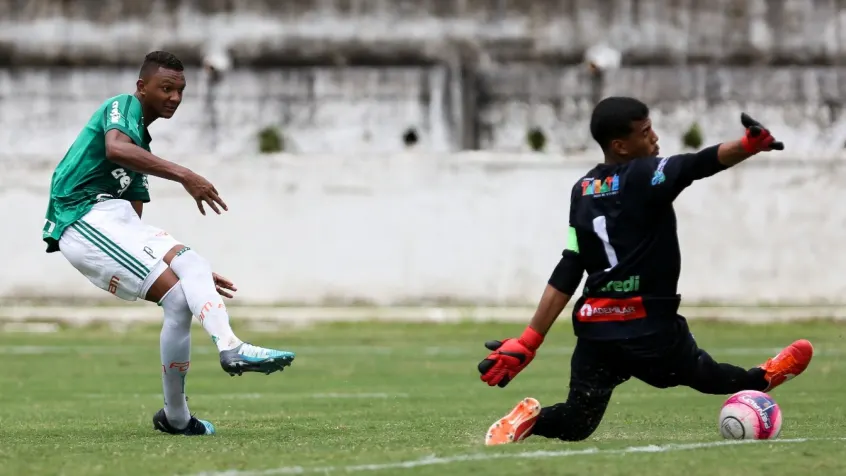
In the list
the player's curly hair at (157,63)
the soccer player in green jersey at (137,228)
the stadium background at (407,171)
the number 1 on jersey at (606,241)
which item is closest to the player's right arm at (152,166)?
the soccer player in green jersey at (137,228)

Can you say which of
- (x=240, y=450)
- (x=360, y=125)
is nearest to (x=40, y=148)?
(x=360, y=125)

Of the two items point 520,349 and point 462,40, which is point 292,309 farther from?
point 520,349

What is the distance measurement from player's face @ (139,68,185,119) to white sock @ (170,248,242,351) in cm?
78

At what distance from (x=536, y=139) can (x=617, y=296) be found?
56.0 feet

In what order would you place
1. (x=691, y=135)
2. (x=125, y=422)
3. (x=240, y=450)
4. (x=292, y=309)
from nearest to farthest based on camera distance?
(x=240, y=450)
(x=125, y=422)
(x=292, y=309)
(x=691, y=135)

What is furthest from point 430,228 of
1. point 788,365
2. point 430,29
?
point 788,365

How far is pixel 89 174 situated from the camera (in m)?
7.68

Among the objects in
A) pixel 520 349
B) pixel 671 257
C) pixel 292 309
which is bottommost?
pixel 292 309

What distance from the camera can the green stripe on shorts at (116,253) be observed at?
7477 millimetres

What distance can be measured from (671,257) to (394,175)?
14.7m

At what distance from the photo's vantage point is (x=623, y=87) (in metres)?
24.0

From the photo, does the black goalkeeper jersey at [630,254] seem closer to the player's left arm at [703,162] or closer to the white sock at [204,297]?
the player's left arm at [703,162]

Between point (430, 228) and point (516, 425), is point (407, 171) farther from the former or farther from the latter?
point (516, 425)

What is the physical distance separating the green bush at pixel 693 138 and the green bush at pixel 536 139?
227 centimetres
